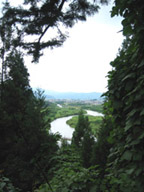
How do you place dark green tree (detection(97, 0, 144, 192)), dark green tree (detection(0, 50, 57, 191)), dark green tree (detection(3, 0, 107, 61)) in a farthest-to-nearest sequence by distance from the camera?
dark green tree (detection(0, 50, 57, 191)), dark green tree (detection(3, 0, 107, 61)), dark green tree (detection(97, 0, 144, 192))

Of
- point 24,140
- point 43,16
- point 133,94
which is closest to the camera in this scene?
point 133,94

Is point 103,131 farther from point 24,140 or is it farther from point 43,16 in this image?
point 43,16

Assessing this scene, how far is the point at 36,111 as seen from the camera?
4.93 m

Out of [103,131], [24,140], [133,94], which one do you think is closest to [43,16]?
[133,94]

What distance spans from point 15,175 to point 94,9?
6344 millimetres

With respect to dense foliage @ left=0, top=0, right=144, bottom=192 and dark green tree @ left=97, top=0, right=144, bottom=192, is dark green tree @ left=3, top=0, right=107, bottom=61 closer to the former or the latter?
dense foliage @ left=0, top=0, right=144, bottom=192

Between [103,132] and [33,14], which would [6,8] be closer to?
[33,14]

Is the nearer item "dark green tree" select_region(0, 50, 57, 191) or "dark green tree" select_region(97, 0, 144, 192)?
"dark green tree" select_region(97, 0, 144, 192)

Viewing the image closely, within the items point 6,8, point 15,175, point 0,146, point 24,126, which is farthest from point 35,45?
point 0,146

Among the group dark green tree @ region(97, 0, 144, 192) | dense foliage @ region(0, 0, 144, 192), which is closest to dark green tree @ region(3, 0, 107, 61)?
dense foliage @ region(0, 0, 144, 192)

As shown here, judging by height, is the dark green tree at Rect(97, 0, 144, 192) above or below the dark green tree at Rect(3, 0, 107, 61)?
below

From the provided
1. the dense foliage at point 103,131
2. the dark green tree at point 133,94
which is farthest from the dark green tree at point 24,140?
the dark green tree at point 133,94

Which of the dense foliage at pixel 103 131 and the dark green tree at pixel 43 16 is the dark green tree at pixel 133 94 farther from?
the dark green tree at pixel 43 16

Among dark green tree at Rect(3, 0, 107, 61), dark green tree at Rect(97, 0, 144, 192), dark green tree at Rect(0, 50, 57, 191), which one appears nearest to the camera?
dark green tree at Rect(97, 0, 144, 192)
